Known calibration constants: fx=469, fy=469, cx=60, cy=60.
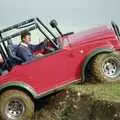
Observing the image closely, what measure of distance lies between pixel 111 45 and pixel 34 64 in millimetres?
1520

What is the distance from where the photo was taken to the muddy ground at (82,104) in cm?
794

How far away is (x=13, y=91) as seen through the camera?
28.8 ft

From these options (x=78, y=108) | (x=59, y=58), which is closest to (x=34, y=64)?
(x=59, y=58)

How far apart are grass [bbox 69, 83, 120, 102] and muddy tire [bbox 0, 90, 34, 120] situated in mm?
910

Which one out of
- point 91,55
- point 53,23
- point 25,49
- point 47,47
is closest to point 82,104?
point 91,55

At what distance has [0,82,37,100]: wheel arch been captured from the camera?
8.67 m

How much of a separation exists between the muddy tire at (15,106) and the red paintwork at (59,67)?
245 mm

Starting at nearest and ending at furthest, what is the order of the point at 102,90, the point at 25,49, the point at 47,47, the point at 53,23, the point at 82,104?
the point at 82,104, the point at 102,90, the point at 25,49, the point at 47,47, the point at 53,23

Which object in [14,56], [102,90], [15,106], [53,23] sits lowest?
[15,106]

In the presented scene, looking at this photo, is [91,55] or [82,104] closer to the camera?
[82,104]

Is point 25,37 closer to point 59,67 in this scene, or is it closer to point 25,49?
point 25,49

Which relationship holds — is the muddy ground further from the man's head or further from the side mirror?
the side mirror

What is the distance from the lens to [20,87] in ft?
28.7

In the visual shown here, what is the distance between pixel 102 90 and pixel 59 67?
91cm
